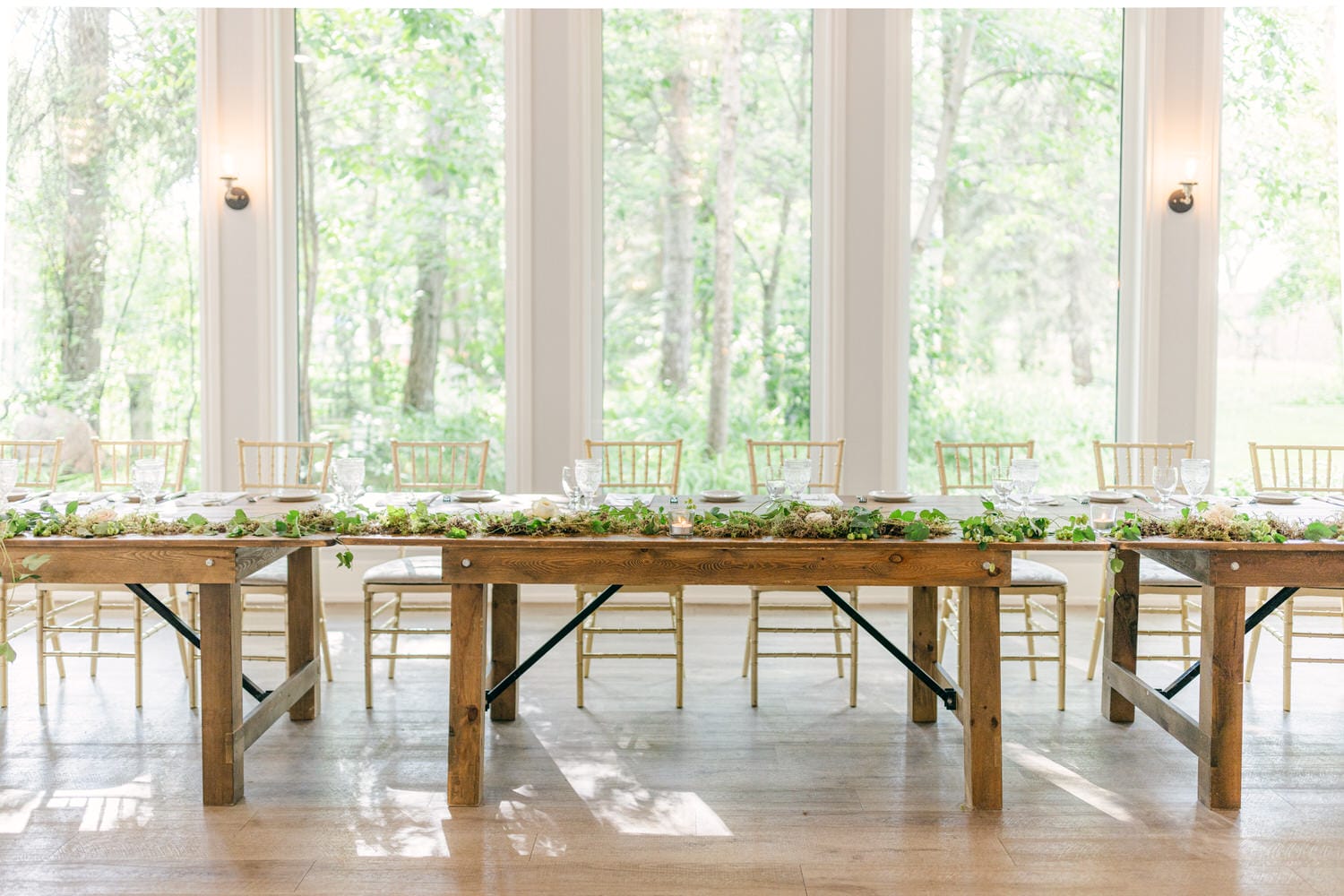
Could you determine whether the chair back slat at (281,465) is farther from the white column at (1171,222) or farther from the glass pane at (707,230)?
the white column at (1171,222)

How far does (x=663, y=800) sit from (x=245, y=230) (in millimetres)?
3626

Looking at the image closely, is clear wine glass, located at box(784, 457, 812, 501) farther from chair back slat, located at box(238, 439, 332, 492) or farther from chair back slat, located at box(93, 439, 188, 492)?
chair back slat, located at box(93, 439, 188, 492)

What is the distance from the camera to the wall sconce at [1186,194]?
520 centimetres

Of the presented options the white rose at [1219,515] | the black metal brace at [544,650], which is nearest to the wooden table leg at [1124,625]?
the white rose at [1219,515]

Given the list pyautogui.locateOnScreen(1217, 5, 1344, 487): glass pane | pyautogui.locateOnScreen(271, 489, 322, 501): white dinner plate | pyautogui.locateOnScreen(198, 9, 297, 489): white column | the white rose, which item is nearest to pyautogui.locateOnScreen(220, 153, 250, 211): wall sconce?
pyautogui.locateOnScreen(198, 9, 297, 489): white column

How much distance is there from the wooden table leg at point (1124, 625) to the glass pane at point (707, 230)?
2123 millimetres

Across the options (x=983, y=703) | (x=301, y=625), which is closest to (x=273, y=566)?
(x=301, y=625)

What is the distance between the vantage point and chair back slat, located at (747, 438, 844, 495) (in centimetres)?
451

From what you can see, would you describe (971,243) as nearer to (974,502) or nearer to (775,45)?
(775,45)

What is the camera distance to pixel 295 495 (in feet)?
11.8

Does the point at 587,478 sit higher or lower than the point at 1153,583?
higher

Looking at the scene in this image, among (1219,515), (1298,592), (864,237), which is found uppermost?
(864,237)

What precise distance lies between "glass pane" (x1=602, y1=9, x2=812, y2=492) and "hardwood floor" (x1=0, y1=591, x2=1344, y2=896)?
1.73 m

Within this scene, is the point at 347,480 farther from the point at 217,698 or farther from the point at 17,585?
the point at 17,585
